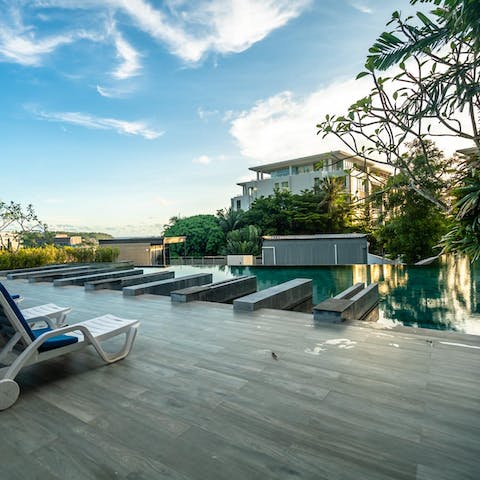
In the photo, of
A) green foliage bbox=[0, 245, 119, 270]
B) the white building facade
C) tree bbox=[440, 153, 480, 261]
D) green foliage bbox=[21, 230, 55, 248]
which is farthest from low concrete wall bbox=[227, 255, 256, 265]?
tree bbox=[440, 153, 480, 261]

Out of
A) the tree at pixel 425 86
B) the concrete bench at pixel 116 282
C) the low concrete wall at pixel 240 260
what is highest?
the tree at pixel 425 86

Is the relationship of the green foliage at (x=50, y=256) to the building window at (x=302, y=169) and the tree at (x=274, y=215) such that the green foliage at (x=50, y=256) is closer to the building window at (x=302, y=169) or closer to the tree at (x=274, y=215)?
the tree at (x=274, y=215)

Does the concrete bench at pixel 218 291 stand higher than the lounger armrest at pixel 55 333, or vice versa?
the lounger armrest at pixel 55 333

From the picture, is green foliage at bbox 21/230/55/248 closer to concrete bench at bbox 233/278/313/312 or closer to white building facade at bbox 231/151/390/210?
concrete bench at bbox 233/278/313/312

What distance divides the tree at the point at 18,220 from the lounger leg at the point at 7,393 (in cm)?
1867

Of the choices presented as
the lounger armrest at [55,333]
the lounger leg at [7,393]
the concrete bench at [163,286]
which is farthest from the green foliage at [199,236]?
the lounger leg at [7,393]

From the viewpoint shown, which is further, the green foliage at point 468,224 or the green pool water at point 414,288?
the green pool water at point 414,288

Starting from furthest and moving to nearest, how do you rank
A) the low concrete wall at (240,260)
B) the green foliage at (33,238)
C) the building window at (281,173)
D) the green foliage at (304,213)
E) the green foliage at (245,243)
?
the building window at (281,173) < the green foliage at (304,213) < the green foliage at (245,243) < the green foliage at (33,238) < the low concrete wall at (240,260)

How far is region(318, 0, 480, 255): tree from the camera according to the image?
2193 mm

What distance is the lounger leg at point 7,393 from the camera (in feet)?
Answer: 6.56

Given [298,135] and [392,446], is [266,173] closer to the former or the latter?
[298,135]

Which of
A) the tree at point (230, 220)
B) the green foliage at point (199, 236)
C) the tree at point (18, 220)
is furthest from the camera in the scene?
the green foliage at point (199, 236)

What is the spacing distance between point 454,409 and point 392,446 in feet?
2.17

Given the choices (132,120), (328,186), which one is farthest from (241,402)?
(328,186)
